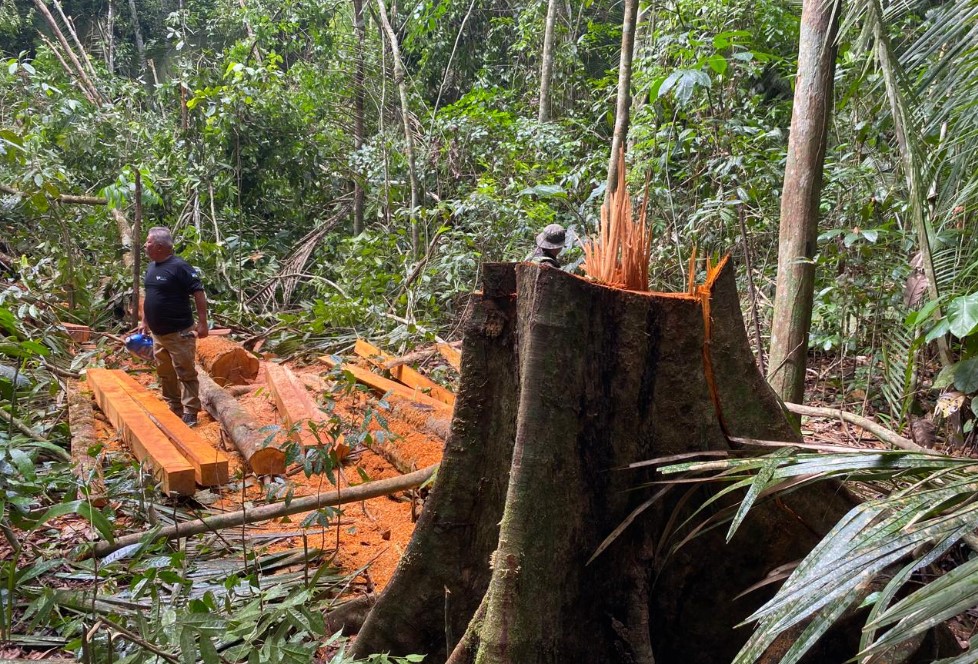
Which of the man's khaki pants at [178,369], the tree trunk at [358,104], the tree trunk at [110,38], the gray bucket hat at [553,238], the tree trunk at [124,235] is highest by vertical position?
the tree trunk at [110,38]

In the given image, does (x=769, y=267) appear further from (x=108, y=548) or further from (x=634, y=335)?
(x=108, y=548)

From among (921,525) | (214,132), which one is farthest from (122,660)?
(214,132)

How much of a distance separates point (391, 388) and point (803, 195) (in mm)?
3913

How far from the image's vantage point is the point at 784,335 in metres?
4.29

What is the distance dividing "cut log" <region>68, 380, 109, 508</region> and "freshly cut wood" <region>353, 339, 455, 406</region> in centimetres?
264

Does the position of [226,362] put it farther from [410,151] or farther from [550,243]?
[550,243]

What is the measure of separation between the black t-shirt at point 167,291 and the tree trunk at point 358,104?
5.59 m

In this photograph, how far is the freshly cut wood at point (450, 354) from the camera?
7.15 meters

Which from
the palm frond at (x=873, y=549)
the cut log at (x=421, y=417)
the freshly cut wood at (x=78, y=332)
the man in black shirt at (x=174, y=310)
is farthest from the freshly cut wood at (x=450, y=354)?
the palm frond at (x=873, y=549)

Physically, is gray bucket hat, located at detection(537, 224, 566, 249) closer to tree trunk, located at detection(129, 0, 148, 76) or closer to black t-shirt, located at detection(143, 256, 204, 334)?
black t-shirt, located at detection(143, 256, 204, 334)

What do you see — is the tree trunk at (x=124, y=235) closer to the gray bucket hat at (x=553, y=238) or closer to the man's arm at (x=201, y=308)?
the man's arm at (x=201, y=308)

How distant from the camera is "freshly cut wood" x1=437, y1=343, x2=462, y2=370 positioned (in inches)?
281

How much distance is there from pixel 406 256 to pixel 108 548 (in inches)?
287

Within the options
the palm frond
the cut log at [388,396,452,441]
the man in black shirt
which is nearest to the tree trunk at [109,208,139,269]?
the man in black shirt
